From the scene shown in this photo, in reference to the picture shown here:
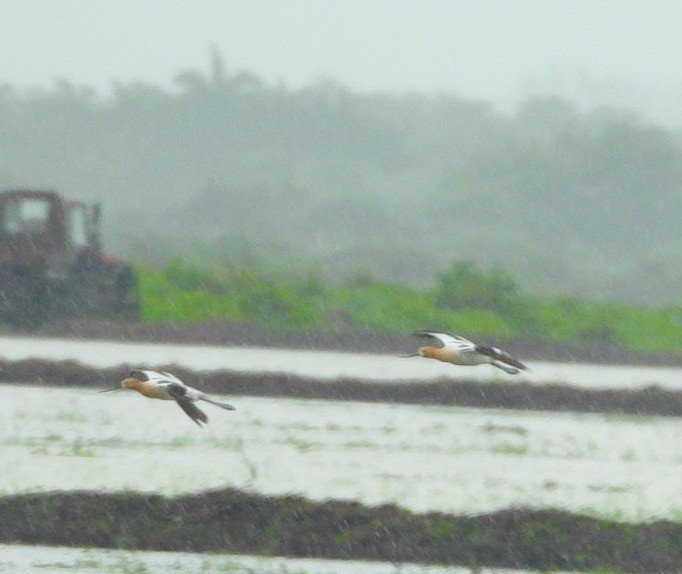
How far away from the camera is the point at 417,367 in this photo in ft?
54.4

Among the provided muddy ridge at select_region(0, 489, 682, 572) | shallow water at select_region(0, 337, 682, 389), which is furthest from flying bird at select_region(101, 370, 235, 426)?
shallow water at select_region(0, 337, 682, 389)

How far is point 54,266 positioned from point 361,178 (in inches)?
1271

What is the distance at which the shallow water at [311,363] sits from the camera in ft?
50.5

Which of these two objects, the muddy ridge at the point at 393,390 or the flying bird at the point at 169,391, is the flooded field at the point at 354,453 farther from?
the flying bird at the point at 169,391

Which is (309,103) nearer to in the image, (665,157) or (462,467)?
(665,157)

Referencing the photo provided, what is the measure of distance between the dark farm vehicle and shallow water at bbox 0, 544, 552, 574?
14075mm

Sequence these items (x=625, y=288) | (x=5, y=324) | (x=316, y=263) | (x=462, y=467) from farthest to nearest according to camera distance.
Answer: (x=625, y=288) → (x=316, y=263) → (x=5, y=324) → (x=462, y=467)

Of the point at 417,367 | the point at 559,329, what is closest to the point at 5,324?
the point at 417,367

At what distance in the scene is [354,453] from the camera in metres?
9.77

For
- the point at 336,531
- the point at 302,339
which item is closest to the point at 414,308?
the point at 302,339

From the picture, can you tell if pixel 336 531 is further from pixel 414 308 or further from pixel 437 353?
pixel 414 308

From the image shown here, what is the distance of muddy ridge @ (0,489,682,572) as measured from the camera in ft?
21.7

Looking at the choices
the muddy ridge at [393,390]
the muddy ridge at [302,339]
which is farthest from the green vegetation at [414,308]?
the muddy ridge at [393,390]

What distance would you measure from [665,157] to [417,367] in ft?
107
